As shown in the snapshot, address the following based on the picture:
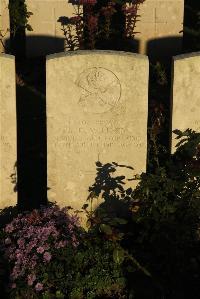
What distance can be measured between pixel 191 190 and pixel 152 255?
665 millimetres

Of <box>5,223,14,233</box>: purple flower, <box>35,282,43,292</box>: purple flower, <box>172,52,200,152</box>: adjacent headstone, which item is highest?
<box>172,52,200,152</box>: adjacent headstone

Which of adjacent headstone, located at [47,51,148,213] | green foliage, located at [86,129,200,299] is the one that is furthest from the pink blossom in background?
adjacent headstone, located at [47,51,148,213]

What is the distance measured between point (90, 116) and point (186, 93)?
36.0 inches

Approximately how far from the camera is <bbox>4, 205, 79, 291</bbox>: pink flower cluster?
15.4 ft

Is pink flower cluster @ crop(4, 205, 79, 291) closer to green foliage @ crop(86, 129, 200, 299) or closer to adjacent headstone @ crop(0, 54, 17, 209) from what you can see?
green foliage @ crop(86, 129, 200, 299)

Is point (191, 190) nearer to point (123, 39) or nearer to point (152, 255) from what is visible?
point (152, 255)

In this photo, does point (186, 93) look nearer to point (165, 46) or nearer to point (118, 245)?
point (118, 245)

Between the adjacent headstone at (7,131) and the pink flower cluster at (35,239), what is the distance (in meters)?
0.42

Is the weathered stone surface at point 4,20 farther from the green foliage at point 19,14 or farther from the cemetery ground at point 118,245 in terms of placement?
the cemetery ground at point 118,245

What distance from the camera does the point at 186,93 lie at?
5312 millimetres

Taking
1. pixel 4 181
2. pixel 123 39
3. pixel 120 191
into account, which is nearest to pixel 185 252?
pixel 120 191

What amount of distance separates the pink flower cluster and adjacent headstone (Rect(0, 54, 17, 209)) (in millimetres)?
417

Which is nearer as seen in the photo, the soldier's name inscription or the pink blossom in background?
the pink blossom in background

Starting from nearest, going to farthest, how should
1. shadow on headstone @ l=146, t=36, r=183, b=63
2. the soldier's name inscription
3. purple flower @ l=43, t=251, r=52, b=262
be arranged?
1. purple flower @ l=43, t=251, r=52, b=262
2. the soldier's name inscription
3. shadow on headstone @ l=146, t=36, r=183, b=63
